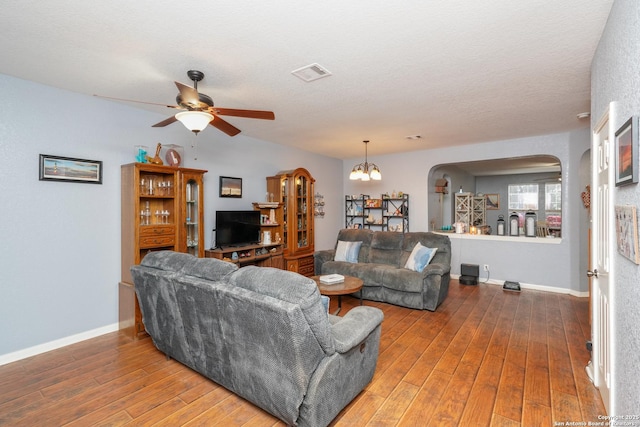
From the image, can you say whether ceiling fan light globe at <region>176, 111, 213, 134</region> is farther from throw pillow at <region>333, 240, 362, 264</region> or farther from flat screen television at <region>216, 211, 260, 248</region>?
throw pillow at <region>333, 240, 362, 264</region>

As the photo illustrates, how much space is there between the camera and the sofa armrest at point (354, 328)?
6.22 ft

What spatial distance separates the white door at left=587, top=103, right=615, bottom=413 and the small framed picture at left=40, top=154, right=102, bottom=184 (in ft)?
14.3

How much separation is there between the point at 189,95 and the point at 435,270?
357 centimetres

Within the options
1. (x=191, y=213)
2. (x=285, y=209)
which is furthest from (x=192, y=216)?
(x=285, y=209)

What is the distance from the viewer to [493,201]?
9719mm

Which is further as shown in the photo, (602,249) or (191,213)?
(191,213)

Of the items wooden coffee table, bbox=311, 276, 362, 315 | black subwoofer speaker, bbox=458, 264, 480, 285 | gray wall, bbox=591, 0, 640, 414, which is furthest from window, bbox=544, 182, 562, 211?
gray wall, bbox=591, 0, 640, 414

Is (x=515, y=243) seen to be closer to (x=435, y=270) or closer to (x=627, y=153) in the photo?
(x=435, y=270)

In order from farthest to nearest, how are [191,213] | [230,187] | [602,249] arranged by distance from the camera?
1. [230,187]
2. [191,213]
3. [602,249]

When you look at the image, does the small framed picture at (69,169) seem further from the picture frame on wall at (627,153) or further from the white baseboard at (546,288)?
the white baseboard at (546,288)

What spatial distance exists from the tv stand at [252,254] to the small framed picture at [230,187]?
86cm

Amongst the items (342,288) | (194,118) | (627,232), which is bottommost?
(342,288)

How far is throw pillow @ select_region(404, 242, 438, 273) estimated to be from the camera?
4.39 metres

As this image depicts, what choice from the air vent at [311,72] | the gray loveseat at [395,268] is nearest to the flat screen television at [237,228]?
the gray loveseat at [395,268]
